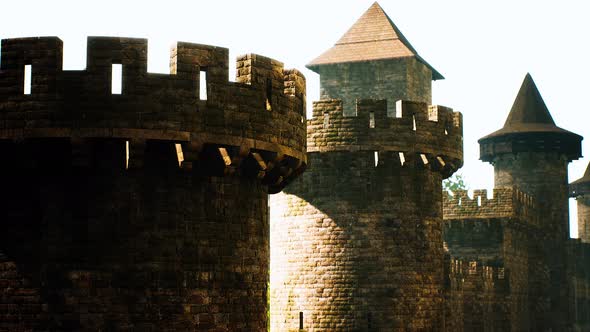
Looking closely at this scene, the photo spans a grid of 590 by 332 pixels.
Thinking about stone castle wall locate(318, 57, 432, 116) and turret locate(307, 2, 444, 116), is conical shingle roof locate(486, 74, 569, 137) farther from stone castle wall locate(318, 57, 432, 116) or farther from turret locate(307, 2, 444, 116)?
stone castle wall locate(318, 57, 432, 116)

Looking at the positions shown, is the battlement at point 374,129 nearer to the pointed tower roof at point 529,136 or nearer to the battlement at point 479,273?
the battlement at point 479,273

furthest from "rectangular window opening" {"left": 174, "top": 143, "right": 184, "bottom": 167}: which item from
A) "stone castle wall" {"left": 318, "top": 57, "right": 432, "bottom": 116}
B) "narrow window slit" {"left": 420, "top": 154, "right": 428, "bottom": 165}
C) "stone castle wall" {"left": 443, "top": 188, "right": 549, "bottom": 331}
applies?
"stone castle wall" {"left": 318, "top": 57, "right": 432, "bottom": 116}

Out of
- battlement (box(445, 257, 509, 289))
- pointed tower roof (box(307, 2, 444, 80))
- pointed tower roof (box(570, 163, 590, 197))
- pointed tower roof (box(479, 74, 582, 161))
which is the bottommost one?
battlement (box(445, 257, 509, 289))

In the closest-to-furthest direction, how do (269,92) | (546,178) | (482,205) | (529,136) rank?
1. (269,92)
2. (482,205)
3. (546,178)
4. (529,136)

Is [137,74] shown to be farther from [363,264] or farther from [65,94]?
[363,264]

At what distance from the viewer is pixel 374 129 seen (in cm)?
2512

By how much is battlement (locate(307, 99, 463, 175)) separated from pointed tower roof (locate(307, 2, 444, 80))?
19476 millimetres

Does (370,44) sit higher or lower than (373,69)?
higher

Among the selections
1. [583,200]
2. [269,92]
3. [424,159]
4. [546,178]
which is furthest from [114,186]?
[583,200]

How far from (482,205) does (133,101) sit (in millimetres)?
26005

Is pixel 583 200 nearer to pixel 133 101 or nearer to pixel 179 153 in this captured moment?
pixel 179 153

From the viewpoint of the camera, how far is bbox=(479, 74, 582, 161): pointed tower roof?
148 feet

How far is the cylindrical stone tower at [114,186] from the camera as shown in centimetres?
1428

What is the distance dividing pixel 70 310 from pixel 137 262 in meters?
1.05
